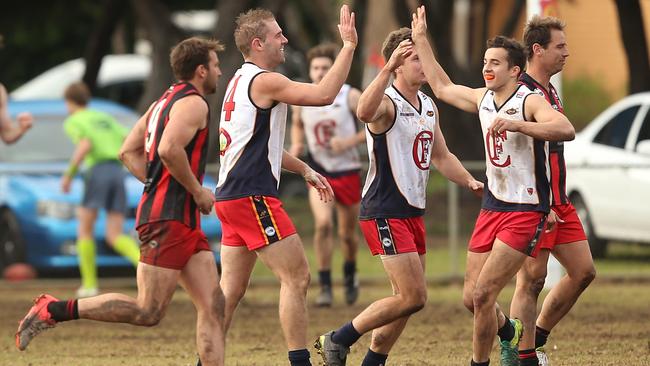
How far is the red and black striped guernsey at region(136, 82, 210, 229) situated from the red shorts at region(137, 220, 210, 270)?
0.12 ft

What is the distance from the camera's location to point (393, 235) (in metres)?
9.16

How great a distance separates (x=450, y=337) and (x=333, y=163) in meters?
2.90

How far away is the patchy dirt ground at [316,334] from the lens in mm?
10656

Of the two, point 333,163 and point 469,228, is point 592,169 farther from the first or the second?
point 333,163

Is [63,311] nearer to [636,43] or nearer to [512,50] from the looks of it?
[512,50]

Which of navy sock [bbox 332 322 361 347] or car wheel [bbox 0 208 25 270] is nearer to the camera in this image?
navy sock [bbox 332 322 361 347]

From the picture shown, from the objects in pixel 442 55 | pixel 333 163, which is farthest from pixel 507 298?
pixel 442 55

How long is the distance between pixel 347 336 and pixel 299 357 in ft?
1.67

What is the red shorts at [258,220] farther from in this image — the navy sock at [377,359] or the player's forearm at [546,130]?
the player's forearm at [546,130]

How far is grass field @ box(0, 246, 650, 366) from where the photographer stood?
10695mm

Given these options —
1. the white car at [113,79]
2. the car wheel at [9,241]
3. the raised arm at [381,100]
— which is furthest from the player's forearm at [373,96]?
the white car at [113,79]

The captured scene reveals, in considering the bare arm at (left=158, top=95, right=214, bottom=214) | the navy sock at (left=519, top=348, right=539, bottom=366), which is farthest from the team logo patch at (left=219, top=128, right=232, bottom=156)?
the navy sock at (left=519, top=348, right=539, bottom=366)

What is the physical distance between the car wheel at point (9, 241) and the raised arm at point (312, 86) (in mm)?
7878

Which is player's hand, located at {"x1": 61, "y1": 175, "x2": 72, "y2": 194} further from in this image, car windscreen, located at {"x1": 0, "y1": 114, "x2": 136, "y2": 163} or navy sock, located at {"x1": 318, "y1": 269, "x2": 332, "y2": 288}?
navy sock, located at {"x1": 318, "y1": 269, "x2": 332, "y2": 288}
